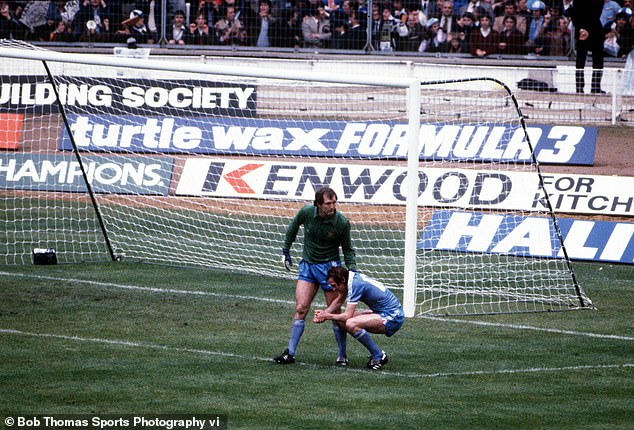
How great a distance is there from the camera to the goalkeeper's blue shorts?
12102 mm

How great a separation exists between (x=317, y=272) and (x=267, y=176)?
10.7 m

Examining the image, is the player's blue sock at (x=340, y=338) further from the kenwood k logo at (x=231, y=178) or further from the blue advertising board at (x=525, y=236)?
the kenwood k logo at (x=231, y=178)

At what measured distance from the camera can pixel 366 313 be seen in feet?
38.2

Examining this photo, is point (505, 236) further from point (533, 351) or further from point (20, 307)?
point (20, 307)

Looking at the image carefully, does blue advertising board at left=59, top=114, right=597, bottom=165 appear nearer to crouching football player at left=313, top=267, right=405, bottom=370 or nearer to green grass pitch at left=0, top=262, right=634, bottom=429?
green grass pitch at left=0, top=262, right=634, bottom=429

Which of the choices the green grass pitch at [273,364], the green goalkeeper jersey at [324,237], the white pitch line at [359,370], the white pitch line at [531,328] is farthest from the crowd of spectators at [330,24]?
the white pitch line at [359,370]

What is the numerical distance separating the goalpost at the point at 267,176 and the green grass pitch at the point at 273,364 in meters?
1.19

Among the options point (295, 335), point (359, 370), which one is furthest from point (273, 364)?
point (359, 370)

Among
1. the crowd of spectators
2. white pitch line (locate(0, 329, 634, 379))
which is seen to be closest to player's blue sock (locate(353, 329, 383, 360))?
white pitch line (locate(0, 329, 634, 379))

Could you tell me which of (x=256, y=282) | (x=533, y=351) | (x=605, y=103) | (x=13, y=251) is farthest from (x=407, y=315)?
(x=605, y=103)

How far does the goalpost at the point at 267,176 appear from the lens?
16.5 meters

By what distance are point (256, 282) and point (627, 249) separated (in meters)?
5.84

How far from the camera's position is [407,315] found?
14.0 metres

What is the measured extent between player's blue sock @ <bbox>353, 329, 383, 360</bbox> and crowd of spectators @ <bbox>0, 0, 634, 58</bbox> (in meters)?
19.8
